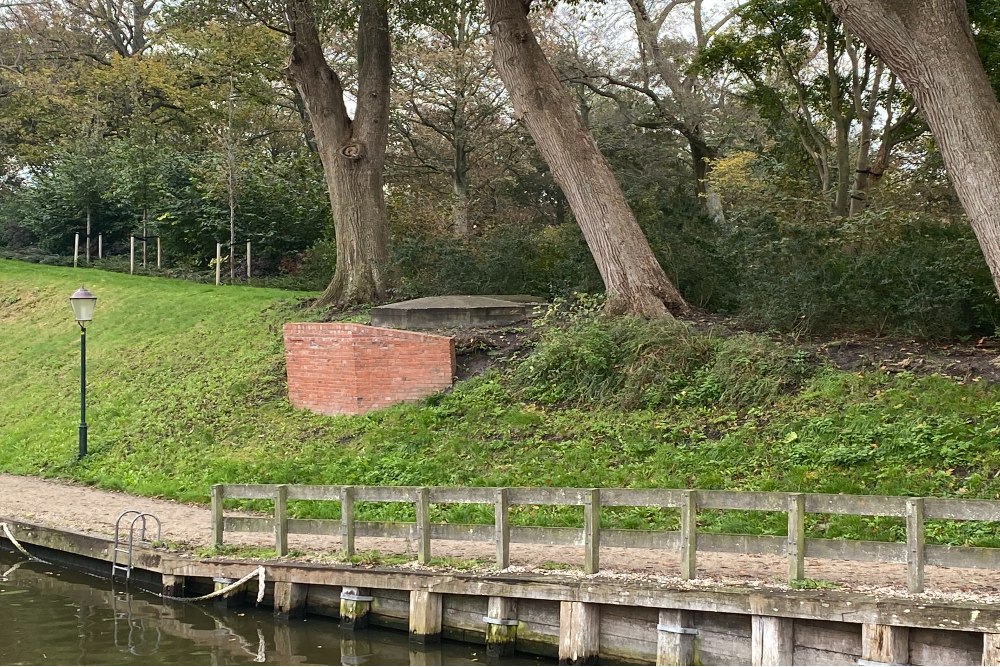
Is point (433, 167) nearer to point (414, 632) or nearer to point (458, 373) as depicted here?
point (458, 373)

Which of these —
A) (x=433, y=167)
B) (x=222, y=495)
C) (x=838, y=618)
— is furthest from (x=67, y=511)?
(x=433, y=167)

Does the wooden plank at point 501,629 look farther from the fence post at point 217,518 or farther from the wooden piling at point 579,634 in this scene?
the fence post at point 217,518

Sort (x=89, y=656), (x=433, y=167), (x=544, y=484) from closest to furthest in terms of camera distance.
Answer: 1. (x=89, y=656)
2. (x=544, y=484)
3. (x=433, y=167)

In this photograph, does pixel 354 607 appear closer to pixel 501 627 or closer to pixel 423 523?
pixel 423 523

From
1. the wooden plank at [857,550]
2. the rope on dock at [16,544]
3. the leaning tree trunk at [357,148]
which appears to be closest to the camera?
the wooden plank at [857,550]

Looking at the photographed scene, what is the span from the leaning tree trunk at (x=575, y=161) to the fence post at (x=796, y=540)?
29.9 ft

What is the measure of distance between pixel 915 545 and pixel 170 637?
7.51 metres

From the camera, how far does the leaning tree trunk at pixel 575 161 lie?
1848 centimetres

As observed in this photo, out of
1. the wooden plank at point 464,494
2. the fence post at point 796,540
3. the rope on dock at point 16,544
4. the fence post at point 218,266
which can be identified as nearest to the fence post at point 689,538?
the fence post at point 796,540

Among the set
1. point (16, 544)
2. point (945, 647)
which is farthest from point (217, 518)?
point (945, 647)

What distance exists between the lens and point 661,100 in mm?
32469

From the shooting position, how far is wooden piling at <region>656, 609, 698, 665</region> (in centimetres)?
934

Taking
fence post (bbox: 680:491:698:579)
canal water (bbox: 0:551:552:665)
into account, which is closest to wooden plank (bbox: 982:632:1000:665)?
fence post (bbox: 680:491:698:579)

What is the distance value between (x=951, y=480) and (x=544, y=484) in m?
4.98
